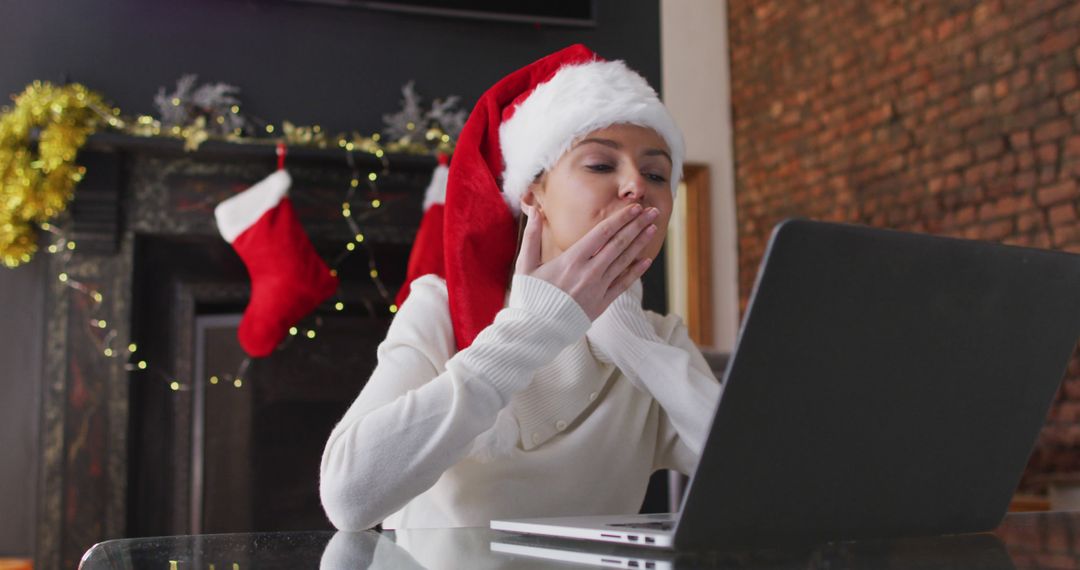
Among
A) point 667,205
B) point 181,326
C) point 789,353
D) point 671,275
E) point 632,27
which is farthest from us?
Result: point 671,275

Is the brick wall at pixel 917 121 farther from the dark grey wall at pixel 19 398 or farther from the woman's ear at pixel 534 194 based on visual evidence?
the dark grey wall at pixel 19 398

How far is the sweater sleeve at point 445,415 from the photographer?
1.03 meters

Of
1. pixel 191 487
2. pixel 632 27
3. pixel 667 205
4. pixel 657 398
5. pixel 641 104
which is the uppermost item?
pixel 632 27

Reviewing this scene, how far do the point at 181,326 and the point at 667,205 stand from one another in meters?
2.39

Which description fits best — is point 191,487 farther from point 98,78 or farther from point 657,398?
point 657,398

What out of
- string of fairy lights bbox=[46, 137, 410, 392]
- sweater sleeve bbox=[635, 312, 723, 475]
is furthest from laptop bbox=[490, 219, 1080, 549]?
string of fairy lights bbox=[46, 137, 410, 392]

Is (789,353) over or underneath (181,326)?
underneath

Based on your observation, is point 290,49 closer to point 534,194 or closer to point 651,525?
point 534,194

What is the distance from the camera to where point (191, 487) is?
3.24m

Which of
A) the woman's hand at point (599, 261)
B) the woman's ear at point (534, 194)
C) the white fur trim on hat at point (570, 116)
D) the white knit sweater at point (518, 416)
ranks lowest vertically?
the white knit sweater at point (518, 416)

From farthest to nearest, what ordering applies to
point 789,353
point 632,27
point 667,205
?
point 632,27, point 667,205, point 789,353

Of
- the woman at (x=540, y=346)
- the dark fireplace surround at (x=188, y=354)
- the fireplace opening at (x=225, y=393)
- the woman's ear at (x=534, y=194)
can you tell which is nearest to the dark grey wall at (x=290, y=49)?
the dark fireplace surround at (x=188, y=354)

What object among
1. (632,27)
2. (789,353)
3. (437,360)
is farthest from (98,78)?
(789,353)

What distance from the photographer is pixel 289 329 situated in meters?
3.29
